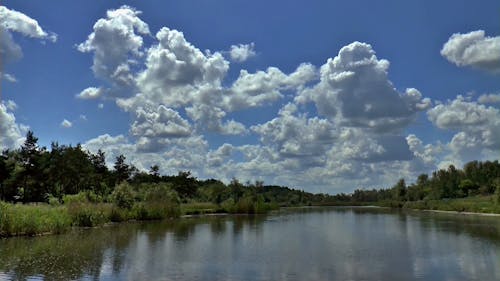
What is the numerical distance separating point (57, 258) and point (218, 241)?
54.5ft

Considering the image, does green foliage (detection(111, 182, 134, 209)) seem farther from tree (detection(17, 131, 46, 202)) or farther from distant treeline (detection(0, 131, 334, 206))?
tree (detection(17, 131, 46, 202))

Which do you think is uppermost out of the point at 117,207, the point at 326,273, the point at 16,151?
the point at 16,151

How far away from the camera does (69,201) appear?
51.4 m

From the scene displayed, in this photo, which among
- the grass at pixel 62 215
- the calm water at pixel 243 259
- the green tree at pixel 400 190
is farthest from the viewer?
the green tree at pixel 400 190

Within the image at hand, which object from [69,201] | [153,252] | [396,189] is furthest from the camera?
[396,189]

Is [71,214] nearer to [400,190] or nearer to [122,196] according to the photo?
[122,196]

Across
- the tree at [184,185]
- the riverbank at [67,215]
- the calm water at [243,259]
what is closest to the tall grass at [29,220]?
the riverbank at [67,215]

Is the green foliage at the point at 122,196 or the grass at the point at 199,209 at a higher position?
the green foliage at the point at 122,196

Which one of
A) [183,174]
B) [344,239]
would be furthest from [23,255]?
[183,174]

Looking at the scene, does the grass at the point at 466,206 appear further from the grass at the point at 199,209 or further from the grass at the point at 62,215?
the grass at the point at 62,215

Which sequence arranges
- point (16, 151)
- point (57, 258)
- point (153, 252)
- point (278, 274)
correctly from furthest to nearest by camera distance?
1. point (16, 151)
2. point (153, 252)
3. point (57, 258)
4. point (278, 274)

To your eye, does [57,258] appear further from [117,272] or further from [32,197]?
[32,197]

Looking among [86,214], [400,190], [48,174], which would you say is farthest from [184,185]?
[400,190]

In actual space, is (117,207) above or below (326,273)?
above
